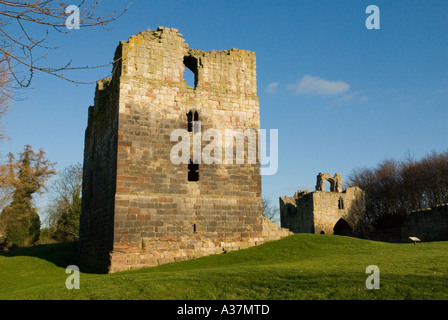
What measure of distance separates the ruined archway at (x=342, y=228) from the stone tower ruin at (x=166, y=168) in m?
22.9

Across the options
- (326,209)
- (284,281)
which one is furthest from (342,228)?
(284,281)

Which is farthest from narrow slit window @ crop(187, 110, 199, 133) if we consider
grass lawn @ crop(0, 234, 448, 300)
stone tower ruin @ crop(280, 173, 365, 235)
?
stone tower ruin @ crop(280, 173, 365, 235)

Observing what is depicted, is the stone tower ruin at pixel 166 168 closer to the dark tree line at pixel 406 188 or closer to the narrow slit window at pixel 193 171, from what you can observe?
the narrow slit window at pixel 193 171

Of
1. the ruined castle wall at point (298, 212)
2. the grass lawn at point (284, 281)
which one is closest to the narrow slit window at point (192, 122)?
the grass lawn at point (284, 281)

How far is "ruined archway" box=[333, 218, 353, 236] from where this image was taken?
3863 centimetres

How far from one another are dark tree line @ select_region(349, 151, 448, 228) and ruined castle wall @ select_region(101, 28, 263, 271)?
22685 mm

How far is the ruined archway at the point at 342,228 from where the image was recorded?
38.6 metres

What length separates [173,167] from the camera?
54.9 ft

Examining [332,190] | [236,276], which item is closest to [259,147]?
[236,276]

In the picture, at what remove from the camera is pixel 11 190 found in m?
28.5

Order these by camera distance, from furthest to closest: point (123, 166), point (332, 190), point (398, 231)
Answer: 1. point (332, 190)
2. point (398, 231)
3. point (123, 166)

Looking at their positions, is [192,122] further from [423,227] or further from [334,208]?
[334,208]
